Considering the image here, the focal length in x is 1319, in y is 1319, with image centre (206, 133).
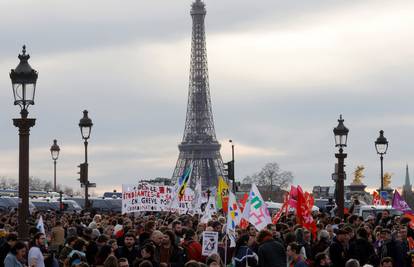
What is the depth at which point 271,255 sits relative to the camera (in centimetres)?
2189

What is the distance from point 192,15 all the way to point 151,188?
156m

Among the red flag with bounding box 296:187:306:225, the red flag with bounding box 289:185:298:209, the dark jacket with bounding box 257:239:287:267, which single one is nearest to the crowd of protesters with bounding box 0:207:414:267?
the dark jacket with bounding box 257:239:287:267

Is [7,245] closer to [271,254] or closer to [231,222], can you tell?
[231,222]

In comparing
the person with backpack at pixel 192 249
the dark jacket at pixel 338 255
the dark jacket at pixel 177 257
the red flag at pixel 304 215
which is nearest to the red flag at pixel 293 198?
the red flag at pixel 304 215

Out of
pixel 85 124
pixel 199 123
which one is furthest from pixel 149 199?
pixel 199 123

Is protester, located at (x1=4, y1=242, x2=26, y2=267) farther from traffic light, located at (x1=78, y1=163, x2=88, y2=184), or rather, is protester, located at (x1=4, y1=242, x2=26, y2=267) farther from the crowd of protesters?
traffic light, located at (x1=78, y1=163, x2=88, y2=184)

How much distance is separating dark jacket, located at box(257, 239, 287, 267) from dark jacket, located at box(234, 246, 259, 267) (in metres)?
0.99

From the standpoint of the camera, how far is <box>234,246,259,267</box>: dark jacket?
23075mm

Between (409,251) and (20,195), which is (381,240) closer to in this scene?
(409,251)

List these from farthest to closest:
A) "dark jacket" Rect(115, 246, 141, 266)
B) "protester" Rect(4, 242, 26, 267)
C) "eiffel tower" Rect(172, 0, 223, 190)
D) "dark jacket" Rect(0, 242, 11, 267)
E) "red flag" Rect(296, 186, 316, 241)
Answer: "eiffel tower" Rect(172, 0, 223, 190) < "red flag" Rect(296, 186, 316, 241) < "dark jacket" Rect(0, 242, 11, 267) < "dark jacket" Rect(115, 246, 141, 266) < "protester" Rect(4, 242, 26, 267)

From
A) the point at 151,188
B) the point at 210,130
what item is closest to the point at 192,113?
the point at 210,130

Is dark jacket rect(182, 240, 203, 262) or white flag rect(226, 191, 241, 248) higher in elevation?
white flag rect(226, 191, 241, 248)

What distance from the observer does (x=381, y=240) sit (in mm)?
25453

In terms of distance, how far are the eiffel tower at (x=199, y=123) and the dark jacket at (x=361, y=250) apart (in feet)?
526
